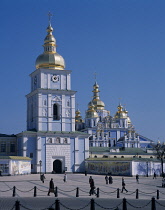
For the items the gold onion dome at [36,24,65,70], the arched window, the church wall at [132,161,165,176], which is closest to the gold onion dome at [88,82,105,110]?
the gold onion dome at [36,24,65,70]

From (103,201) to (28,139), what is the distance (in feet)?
106

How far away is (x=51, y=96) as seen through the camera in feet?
178

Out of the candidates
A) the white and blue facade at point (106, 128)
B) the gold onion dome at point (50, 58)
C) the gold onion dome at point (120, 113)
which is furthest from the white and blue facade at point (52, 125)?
the gold onion dome at point (120, 113)

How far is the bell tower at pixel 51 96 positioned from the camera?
176 feet

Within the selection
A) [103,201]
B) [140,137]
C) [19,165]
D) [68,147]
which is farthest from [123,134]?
[103,201]

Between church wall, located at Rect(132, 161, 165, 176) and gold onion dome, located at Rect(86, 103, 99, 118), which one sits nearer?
church wall, located at Rect(132, 161, 165, 176)

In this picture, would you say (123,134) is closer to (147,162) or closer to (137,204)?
(147,162)

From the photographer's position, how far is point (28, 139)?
52344 millimetres

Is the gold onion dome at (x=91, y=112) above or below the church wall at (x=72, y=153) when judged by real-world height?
above

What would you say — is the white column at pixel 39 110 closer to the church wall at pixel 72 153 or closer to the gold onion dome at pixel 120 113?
the church wall at pixel 72 153

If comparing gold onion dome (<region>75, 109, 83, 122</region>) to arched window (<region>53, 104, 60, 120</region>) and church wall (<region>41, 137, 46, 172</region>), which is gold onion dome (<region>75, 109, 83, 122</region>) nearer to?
arched window (<region>53, 104, 60, 120</region>)

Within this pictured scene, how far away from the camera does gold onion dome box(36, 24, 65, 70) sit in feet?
182

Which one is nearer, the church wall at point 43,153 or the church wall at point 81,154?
the church wall at point 43,153

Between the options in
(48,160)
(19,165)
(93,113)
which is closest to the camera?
(19,165)
